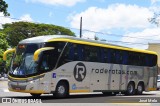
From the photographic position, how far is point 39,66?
2023cm

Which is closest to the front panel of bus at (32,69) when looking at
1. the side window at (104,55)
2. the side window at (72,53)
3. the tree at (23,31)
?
the side window at (72,53)

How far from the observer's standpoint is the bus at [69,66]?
20.3 m

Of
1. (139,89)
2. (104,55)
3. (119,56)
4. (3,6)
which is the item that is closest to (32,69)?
(104,55)

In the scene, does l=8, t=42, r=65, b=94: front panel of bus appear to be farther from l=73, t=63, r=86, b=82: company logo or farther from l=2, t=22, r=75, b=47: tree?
l=2, t=22, r=75, b=47: tree

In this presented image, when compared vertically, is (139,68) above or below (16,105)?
above

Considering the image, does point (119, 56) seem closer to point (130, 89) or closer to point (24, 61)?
point (130, 89)

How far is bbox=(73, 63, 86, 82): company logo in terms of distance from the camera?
73.7 feet

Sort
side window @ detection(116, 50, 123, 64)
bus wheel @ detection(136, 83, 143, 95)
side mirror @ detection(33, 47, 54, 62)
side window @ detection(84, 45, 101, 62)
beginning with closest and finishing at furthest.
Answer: side mirror @ detection(33, 47, 54, 62)
side window @ detection(84, 45, 101, 62)
side window @ detection(116, 50, 123, 64)
bus wheel @ detection(136, 83, 143, 95)

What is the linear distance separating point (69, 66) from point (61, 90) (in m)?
1.43

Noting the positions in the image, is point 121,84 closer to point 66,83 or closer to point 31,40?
point 66,83

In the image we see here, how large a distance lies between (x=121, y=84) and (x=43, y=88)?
848cm

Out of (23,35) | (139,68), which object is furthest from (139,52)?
(23,35)

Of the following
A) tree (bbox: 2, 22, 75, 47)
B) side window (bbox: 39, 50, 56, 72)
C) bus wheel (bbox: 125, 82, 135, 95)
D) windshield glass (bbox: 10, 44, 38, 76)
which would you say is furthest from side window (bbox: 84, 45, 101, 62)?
tree (bbox: 2, 22, 75, 47)

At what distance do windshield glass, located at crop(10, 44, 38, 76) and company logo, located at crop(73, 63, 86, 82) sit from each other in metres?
2.98
